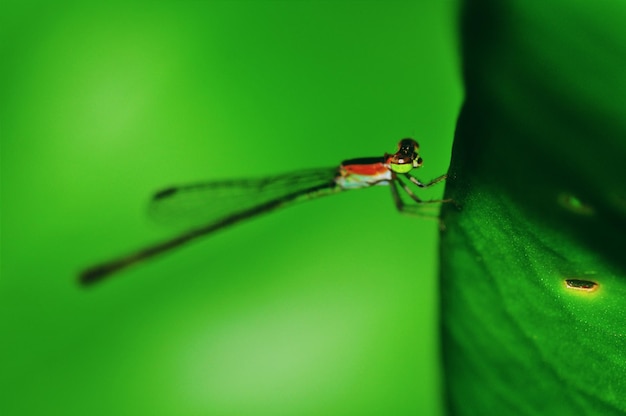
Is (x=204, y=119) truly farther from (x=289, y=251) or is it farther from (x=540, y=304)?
(x=540, y=304)

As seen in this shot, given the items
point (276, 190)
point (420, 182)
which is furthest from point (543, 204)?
point (276, 190)

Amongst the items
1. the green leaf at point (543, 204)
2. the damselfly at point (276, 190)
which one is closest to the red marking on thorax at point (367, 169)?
the damselfly at point (276, 190)

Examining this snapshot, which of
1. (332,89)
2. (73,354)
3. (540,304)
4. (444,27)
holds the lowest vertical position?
(73,354)

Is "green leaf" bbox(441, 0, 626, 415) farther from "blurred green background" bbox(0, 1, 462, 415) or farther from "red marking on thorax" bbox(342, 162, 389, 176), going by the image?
"red marking on thorax" bbox(342, 162, 389, 176)

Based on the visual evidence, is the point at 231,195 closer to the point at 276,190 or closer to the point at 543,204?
the point at 276,190

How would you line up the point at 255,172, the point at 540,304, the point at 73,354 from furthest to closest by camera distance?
the point at 255,172
the point at 73,354
the point at 540,304

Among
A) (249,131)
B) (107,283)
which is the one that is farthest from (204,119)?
(107,283)

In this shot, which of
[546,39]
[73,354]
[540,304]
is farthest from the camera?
[73,354]
